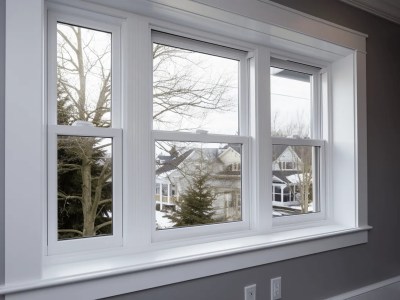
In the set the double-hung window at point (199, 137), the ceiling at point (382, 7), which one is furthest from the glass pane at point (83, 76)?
the ceiling at point (382, 7)

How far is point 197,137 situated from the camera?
1.89 metres

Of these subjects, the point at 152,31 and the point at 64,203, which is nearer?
the point at 64,203

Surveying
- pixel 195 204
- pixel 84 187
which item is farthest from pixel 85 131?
pixel 195 204

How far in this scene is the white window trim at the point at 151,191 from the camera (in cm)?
125

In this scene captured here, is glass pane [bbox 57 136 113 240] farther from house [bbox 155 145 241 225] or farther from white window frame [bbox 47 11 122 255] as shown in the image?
house [bbox 155 145 241 225]

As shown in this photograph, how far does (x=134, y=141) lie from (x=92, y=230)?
0.48 m

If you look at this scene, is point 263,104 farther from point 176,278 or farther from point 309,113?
point 176,278

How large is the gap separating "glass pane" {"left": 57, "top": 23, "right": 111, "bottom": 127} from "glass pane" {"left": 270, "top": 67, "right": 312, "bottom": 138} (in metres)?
1.12

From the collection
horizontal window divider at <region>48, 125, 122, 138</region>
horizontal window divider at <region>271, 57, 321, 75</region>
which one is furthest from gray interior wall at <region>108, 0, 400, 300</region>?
horizontal window divider at <region>48, 125, 122, 138</region>


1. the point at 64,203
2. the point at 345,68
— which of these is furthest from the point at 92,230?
the point at 345,68

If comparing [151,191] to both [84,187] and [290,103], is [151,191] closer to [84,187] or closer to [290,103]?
[84,187]

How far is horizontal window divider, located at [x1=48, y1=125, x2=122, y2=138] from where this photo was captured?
1.50 metres

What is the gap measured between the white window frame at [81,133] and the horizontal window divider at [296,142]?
1044 millimetres
